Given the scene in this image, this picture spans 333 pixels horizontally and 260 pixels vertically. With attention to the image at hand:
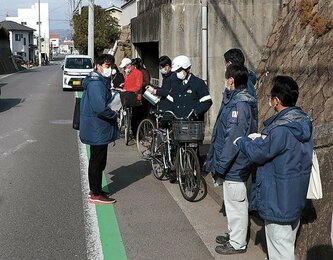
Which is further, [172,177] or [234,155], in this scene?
[172,177]

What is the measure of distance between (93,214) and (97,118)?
1162mm

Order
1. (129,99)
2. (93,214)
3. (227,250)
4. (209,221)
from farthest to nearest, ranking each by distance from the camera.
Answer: (129,99) < (93,214) < (209,221) < (227,250)

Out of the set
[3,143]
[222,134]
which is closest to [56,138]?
[3,143]

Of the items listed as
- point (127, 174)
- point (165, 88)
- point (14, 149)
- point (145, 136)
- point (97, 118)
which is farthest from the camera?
point (14, 149)

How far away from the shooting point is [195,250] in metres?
4.59

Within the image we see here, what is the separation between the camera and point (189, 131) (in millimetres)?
6012

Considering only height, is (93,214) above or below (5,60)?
below

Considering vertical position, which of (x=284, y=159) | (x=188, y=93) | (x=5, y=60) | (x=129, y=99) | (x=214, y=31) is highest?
(x=5, y=60)

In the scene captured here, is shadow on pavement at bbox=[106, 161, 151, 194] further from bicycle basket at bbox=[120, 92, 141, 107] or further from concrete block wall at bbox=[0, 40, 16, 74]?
concrete block wall at bbox=[0, 40, 16, 74]

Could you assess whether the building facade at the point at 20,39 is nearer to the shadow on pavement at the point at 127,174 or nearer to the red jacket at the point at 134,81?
the red jacket at the point at 134,81

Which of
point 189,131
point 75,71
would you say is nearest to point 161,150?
point 189,131

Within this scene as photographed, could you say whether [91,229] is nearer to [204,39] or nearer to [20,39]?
[204,39]

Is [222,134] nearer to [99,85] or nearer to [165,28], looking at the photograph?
[99,85]

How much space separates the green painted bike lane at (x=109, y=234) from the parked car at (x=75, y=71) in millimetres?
18183
